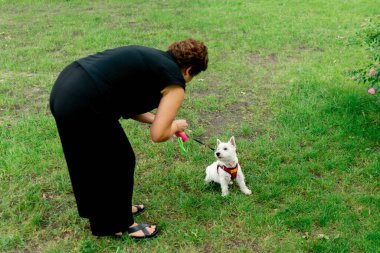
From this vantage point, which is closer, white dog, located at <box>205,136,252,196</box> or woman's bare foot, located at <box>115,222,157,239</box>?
woman's bare foot, located at <box>115,222,157,239</box>

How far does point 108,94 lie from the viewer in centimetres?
269

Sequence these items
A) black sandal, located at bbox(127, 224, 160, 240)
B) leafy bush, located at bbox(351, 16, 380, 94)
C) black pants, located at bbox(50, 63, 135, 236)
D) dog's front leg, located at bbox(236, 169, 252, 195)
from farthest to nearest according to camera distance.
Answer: leafy bush, located at bbox(351, 16, 380, 94) → dog's front leg, located at bbox(236, 169, 252, 195) → black sandal, located at bbox(127, 224, 160, 240) → black pants, located at bbox(50, 63, 135, 236)

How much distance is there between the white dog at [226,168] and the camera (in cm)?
355

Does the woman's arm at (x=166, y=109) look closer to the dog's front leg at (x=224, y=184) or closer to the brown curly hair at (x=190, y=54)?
the brown curly hair at (x=190, y=54)

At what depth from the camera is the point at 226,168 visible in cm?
362

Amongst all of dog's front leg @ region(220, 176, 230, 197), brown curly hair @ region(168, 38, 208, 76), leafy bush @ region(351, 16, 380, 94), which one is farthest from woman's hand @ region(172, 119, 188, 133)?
leafy bush @ region(351, 16, 380, 94)

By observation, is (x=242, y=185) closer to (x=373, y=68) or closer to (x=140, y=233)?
(x=140, y=233)

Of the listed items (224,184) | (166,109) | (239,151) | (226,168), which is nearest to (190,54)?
(166,109)

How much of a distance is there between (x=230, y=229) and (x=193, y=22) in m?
6.79

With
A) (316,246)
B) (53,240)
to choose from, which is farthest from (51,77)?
(316,246)

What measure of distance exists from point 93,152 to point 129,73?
1.92 feet

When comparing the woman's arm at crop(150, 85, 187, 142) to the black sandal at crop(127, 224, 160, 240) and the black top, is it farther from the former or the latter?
the black sandal at crop(127, 224, 160, 240)

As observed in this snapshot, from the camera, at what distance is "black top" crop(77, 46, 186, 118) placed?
2678mm

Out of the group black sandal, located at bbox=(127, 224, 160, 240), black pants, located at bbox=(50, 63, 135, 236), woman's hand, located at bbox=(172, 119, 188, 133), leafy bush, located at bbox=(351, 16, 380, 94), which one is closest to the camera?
black pants, located at bbox=(50, 63, 135, 236)
